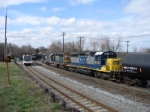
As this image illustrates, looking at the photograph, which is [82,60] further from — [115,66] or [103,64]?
[115,66]

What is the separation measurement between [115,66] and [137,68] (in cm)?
423

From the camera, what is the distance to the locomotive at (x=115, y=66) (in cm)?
1526

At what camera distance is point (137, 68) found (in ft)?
50.5

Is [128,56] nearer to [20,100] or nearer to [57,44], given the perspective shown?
[20,100]

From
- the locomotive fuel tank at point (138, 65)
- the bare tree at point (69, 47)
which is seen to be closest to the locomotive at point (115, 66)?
the locomotive fuel tank at point (138, 65)

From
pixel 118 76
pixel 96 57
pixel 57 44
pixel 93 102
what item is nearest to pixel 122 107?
pixel 93 102

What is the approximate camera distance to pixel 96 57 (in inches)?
904

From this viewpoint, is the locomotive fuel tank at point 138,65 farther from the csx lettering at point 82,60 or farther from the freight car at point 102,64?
the csx lettering at point 82,60

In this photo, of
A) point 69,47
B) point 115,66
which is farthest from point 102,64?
point 69,47

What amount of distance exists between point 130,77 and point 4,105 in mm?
11774

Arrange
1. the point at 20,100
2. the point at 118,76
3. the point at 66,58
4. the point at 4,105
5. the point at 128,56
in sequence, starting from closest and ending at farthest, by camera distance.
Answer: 1. the point at 4,105
2. the point at 20,100
3. the point at 128,56
4. the point at 118,76
5. the point at 66,58

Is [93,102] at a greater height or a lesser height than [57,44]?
lesser

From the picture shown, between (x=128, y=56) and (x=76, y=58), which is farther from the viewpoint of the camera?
(x=76, y=58)

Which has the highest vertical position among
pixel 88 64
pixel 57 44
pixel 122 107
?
pixel 57 44
